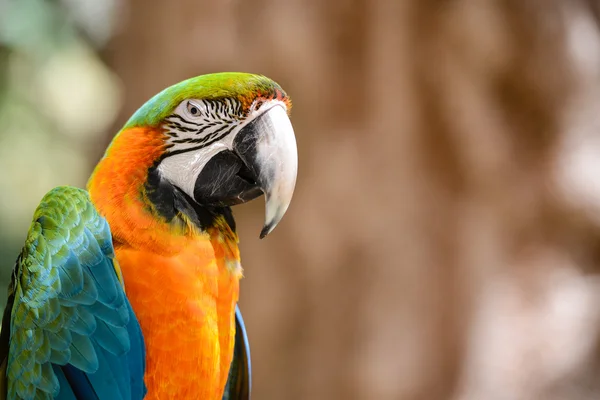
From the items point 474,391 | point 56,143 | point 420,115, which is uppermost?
point 420,115

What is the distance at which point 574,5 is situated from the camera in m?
1.96

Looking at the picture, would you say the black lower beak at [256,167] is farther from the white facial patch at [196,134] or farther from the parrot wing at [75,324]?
the parrot wing at [75,324]

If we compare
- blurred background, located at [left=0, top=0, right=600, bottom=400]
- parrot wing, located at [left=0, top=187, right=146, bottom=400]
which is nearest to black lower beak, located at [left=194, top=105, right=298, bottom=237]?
parrot wing, located at [left=0, top=187, right=146, bottom=400]

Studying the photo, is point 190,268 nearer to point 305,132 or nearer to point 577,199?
point 305,132

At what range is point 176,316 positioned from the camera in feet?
2.40

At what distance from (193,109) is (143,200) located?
5.2 inches

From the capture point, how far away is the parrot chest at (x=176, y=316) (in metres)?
0.73

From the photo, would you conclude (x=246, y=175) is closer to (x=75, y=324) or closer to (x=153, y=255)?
(x=153, y=255)

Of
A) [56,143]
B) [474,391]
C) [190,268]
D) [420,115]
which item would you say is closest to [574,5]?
[420,115]

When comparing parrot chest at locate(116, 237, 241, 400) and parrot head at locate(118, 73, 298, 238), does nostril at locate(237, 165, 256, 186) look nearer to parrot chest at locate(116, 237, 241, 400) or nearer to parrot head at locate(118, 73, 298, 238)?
parrot head at locate(118, 73, 298, 238)

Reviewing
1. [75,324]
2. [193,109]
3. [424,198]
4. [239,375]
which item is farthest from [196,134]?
[424,198]

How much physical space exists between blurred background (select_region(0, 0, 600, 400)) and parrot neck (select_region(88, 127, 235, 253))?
40.9 inches

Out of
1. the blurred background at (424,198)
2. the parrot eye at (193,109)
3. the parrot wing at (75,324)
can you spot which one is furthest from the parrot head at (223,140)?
the blurred background at (424,198)

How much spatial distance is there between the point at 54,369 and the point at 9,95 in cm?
219
